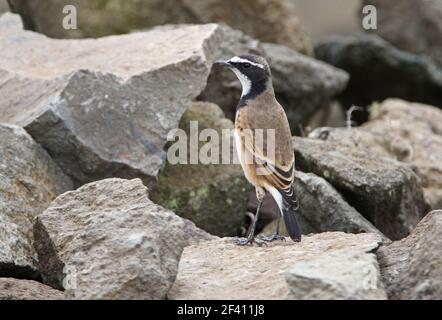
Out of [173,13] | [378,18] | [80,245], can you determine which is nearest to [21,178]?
[80,245]

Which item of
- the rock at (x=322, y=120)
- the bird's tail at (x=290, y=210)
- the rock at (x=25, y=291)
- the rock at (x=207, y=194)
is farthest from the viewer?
the rock at (x=322, y=120)

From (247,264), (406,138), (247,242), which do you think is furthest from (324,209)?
(406,138)

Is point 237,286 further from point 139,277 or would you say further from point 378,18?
point 378,18

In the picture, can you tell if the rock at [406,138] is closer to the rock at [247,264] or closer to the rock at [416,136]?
the rock at [416,136]

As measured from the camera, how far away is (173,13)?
50.2ft

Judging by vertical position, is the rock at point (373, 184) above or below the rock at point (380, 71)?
above


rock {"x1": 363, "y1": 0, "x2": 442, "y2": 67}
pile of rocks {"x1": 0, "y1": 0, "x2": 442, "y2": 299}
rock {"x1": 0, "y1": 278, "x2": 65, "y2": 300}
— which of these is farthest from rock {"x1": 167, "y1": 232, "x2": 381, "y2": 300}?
rock {"x1": 363, "y1": 0, "x2": 442, "y2": 67}

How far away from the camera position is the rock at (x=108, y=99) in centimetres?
966

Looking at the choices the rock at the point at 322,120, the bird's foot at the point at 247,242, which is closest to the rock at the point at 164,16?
the rock at the point at 322,120

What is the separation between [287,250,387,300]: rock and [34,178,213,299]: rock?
3.11 feet

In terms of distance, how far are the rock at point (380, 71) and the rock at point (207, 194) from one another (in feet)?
20.0

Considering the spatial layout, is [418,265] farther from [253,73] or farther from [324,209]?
[253,73]

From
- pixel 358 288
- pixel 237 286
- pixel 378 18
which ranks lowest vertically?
pixel 378 18

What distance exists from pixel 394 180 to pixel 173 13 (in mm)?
6335
